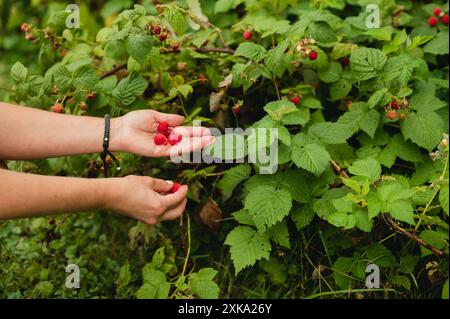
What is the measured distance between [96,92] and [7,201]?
0.72 metres

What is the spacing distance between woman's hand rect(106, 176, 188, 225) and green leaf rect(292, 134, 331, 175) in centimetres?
42

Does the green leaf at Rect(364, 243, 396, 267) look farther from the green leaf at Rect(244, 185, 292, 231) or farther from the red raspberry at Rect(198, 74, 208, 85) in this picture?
the red raspberry at Rect(198, 74, 208, 85)

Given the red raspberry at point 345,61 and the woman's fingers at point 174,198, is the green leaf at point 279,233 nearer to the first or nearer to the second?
the woman's fingers at point 174,198

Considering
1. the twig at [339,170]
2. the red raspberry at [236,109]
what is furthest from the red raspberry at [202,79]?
the twig at [339,170]

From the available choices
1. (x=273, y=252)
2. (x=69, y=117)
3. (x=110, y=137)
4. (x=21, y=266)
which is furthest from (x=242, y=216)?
(x=21, y=266)

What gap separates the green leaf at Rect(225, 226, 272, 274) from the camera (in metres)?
1.93

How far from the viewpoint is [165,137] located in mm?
2074

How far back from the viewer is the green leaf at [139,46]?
2057 mm

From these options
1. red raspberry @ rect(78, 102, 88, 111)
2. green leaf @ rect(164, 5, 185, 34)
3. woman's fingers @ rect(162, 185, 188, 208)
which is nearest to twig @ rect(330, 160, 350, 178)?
woman's fingers @ rect(162, 185, 188, 208)

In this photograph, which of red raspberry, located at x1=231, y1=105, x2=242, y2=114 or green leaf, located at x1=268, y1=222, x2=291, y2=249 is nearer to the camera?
green leaf, located at x1=268, y1=222, x2=291, y2=249

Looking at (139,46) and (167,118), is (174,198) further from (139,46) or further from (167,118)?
(139,46)

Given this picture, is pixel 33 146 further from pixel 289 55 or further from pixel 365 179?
pixel 365 179

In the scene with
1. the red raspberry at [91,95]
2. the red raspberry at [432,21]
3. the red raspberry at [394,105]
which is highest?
the red raspberry at [432,21]

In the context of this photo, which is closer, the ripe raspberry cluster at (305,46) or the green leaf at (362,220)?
the green leaf at (362,220)
